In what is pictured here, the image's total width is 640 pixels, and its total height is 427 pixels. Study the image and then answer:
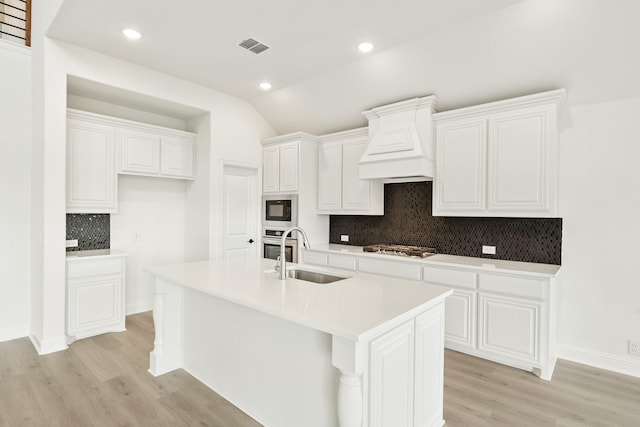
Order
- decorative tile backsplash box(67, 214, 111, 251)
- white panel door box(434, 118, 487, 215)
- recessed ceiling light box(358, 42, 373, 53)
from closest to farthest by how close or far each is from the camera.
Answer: recessed ceiling light box(358, 42, 373, 53) < white panel door box(434, 118, 487, 215) < decorative tile backsplash box(67, 214, 111, 251)

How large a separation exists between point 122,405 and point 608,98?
4569 millimetres

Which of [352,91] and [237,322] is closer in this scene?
[237,322]

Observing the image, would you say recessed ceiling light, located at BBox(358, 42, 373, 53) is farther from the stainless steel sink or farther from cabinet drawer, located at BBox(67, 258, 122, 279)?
cabinet drawer, located at BBox(67, 258, 122, 279)

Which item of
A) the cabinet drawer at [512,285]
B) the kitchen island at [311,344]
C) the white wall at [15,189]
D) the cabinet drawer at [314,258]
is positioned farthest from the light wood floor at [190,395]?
the cabinet drawer at [314,258]

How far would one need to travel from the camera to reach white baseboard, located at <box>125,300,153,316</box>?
4336mm

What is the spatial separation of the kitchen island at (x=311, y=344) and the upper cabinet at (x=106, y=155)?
172 cm

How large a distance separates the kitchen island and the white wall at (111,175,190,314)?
1.95 meters

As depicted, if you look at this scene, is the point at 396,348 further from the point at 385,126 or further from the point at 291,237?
the point at 291,237

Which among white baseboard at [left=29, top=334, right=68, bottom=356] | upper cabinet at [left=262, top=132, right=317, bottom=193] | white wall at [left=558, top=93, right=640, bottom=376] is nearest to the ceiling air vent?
upper cabinet at [left=262, top=132, right=317, bottom=193]

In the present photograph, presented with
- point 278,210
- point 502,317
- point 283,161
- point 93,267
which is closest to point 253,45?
point 283,161

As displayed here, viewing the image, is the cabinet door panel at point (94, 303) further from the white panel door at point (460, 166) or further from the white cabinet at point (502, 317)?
the white panel door at point (460, 166)

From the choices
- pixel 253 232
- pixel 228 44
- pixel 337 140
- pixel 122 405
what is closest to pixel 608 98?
pixel 337 140

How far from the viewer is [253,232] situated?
498cm

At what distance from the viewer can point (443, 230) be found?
155 inches
